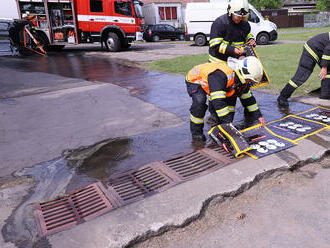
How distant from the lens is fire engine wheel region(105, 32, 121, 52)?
1489 cm

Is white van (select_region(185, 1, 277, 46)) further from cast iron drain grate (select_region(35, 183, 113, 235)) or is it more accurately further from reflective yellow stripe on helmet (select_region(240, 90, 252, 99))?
cast iron drain grate (select_region(35, 183, 113, 235))

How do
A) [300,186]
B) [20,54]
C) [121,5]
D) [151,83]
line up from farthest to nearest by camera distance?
[20,54]
[121,5]
[151,83]
[300,186]

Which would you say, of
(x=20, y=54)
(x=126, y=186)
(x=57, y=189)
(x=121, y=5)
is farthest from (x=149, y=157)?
(x=20, y=54)

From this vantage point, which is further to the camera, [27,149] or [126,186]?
[27,149]

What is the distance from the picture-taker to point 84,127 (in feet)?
15.2

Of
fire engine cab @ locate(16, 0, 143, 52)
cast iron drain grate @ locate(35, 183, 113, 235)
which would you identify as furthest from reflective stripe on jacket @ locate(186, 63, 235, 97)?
fire engine cab @ locate(16, 0, 143, 52)

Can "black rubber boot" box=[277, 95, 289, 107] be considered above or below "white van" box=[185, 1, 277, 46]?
below

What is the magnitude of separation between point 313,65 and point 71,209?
15.0ft

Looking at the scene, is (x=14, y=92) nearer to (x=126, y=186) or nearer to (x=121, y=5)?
(x=126, y=186)

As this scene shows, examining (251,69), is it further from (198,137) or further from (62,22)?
(62,22)

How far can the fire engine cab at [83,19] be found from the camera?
563 inches

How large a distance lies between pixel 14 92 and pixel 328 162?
669 centimetres

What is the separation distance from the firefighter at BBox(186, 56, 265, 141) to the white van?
13.9 m

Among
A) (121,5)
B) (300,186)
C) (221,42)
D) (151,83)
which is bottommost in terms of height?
(300,186)
